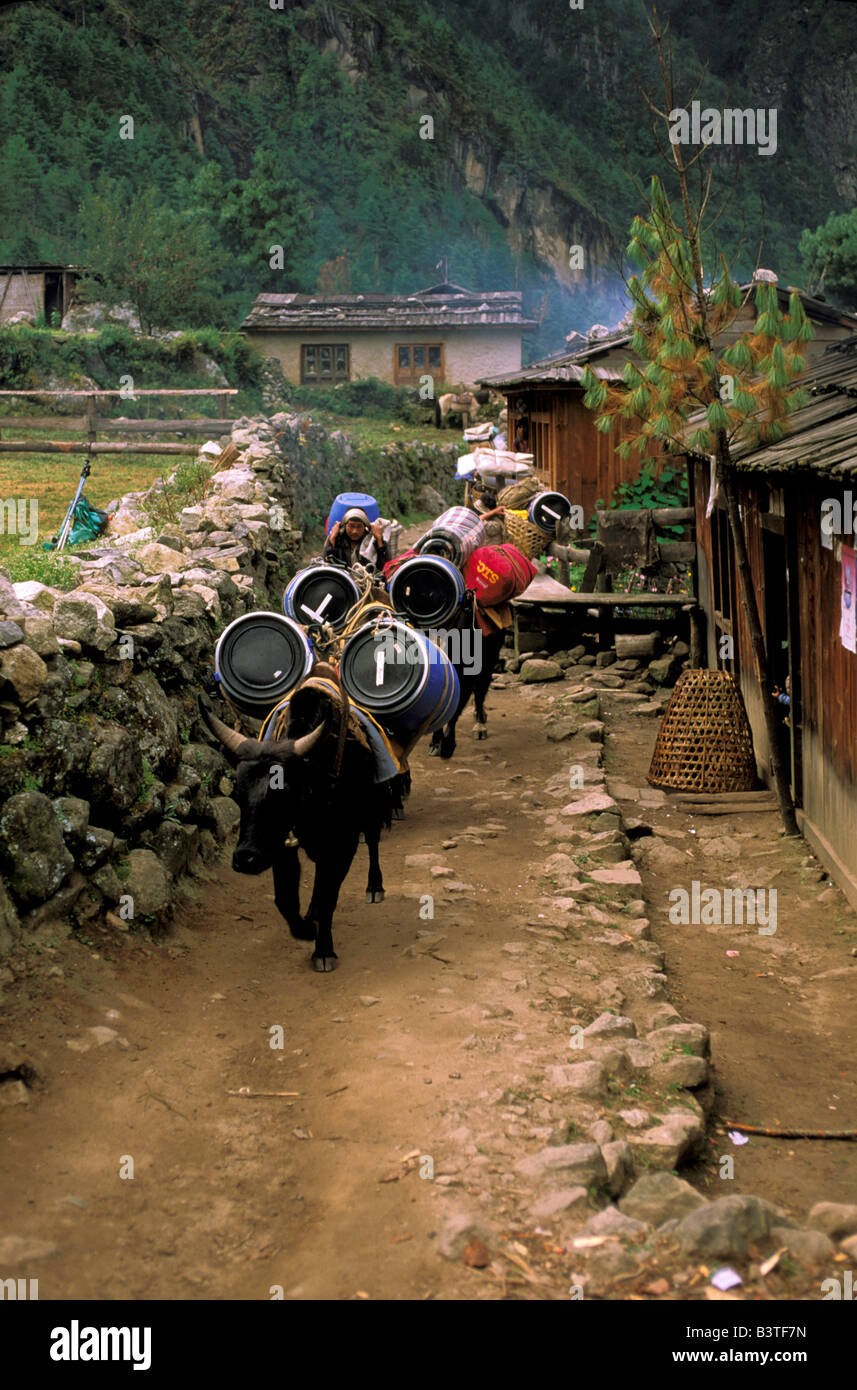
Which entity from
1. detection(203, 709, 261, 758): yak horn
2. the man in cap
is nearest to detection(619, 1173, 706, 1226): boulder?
detection(203, 709, 261, 758): yak horn

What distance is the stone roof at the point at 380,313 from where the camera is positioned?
132 ft

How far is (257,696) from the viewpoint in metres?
7.23

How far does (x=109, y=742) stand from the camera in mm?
6316

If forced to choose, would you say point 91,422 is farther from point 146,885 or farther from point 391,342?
point 391,342

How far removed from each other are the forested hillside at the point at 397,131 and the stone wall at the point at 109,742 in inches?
1303

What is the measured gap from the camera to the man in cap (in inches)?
422

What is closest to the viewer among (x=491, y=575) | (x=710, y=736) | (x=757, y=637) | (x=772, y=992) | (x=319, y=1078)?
(x=319, y=1078)

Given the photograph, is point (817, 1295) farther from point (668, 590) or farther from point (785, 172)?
point (785, 172)

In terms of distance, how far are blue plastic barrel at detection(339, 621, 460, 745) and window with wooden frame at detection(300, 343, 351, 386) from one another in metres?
34.9

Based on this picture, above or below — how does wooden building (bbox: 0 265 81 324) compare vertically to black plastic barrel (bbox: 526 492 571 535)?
above

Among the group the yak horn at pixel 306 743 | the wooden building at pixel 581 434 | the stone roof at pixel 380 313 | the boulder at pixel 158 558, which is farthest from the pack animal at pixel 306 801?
the stone roof at pixel 380 313

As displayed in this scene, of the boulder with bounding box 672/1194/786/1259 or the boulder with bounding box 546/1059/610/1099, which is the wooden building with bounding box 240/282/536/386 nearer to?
the boulder with bounding box 546/1059/610/1099

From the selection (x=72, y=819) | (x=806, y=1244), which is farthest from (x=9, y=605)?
(x=806, y=1244)

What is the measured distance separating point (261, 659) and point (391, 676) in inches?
30.8
